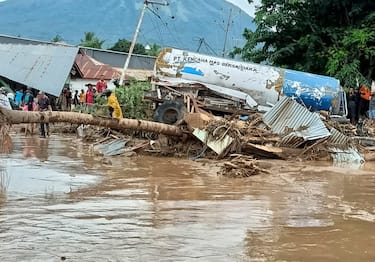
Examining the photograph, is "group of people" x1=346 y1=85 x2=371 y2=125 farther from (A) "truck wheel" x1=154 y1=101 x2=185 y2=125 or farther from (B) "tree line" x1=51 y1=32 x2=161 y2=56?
(B) "tree line" x1=51 y1=32 x2=161 y2=56

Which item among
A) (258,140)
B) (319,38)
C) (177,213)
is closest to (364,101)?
(319,38)

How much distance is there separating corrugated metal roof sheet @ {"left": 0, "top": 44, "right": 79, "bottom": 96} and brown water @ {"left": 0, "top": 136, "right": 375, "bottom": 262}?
13487mm

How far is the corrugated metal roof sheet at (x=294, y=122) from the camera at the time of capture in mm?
14969

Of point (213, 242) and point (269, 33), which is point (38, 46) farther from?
point (213, 242)

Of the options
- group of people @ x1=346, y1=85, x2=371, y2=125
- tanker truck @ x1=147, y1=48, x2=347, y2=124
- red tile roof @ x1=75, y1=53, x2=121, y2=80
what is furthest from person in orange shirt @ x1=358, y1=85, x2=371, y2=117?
red tile roof @ x1=75, y1=53, x2=121, y2=80

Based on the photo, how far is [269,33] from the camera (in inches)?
1045

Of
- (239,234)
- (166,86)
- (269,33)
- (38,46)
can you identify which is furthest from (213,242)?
(38,46)

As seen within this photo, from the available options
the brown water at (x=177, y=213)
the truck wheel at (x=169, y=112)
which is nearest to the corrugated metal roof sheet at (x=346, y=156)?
the brown water at (x=177, y=213)

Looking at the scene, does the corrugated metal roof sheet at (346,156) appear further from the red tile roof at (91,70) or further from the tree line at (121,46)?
the tree line at (121,46)

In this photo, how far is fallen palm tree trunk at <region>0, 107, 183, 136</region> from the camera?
1056cm

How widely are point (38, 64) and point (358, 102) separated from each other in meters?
14.2

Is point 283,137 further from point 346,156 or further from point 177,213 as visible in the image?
point 177,213

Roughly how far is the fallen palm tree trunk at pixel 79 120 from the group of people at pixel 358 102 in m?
10.8

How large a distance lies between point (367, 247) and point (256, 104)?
12719 millimetres
